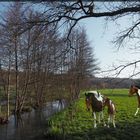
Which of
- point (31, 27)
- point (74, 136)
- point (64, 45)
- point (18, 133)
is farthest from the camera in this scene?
point (18, 133)

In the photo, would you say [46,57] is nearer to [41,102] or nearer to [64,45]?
[41,102]

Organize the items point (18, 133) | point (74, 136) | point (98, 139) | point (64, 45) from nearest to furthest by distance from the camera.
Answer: point (64, 45)
point (98, 139)
point (74, 136)
point (18, 133)

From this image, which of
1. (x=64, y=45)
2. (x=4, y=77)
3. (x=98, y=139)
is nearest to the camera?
(x=64, y=45)

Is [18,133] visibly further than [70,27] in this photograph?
Yes

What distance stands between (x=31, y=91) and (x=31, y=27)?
3679 cm

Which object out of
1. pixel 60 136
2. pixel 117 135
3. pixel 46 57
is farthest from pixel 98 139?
pixel 46 57

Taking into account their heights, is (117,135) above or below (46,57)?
below

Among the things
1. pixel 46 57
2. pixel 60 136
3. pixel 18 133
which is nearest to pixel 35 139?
pixel 60 136

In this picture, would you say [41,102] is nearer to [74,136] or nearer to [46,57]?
[46,57]

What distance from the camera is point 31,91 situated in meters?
47.8

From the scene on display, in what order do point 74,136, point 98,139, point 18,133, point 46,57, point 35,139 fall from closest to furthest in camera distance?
1. point 98,139
2. point 74,136
3. point 35,139
4. point 18,133
5. point 46,57

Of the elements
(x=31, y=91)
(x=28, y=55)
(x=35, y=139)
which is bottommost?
(x=35, y=139)

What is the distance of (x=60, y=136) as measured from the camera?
18.4 metres

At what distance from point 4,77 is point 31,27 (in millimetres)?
27939
